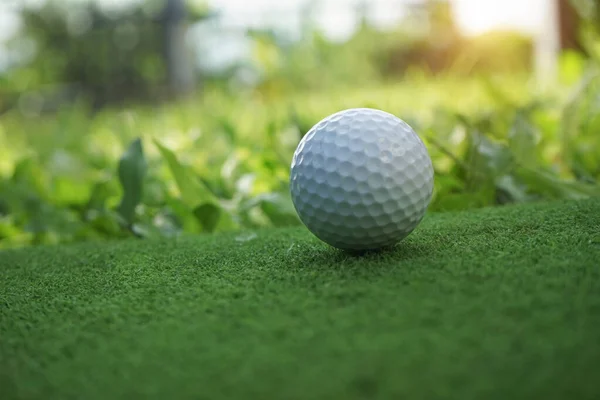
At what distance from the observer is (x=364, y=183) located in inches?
47.0

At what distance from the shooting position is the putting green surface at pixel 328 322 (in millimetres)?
701

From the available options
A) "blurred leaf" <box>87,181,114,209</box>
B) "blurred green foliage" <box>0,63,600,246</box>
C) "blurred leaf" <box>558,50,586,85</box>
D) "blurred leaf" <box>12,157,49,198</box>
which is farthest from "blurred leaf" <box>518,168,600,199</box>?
"blurred leaf" <box>558,50,586,85</box>

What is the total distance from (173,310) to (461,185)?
114 cm

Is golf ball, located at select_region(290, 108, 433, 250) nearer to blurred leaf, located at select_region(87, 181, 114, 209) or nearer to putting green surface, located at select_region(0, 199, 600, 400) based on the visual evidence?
putting green surface, located at select_region(0, 199, 600, 400)

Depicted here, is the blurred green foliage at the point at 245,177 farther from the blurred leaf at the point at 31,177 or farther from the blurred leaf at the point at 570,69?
the blurred leaf at the point at 570,69

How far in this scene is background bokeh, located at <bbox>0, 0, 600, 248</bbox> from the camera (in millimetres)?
1840

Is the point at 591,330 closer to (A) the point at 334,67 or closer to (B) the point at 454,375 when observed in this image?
(B) the point at 454,375

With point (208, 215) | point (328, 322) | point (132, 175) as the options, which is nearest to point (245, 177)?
point (208, 215)

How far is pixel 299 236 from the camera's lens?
59.1 inches

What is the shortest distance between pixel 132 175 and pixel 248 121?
1.75 metres

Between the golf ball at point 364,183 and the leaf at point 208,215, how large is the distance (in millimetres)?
623

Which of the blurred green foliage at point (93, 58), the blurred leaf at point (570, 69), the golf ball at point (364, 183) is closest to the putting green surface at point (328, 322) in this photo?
the golf ball at point (364, 183)

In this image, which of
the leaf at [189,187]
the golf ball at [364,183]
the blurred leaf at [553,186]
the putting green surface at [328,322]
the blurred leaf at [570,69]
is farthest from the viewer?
the blurred leaf at [570,69]

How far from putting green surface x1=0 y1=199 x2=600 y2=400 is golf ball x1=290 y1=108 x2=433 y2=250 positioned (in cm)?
5
